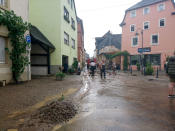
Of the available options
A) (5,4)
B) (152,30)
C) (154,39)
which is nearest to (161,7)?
(152,30)

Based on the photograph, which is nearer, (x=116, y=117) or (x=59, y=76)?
(x=116, y=117)

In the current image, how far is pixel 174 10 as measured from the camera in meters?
20.1

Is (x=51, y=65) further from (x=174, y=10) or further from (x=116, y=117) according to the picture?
(x=174, y=10)

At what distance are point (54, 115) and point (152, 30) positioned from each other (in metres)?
24.0

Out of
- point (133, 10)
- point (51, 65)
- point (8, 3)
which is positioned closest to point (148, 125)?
point (8, 3)

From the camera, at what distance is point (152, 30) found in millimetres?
22391

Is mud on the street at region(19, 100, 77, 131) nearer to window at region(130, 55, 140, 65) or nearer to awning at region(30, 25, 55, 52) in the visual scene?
awning at region(30, 25, 55, 52)

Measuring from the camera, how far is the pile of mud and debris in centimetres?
285

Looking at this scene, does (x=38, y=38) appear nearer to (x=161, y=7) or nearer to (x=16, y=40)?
(x=16, y=40)

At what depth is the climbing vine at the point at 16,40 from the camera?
271 inches

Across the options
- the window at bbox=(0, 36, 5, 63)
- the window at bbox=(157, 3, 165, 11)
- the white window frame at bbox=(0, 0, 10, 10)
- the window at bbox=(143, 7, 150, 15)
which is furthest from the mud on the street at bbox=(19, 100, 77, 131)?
the window at bbox=(143, 7, 150, 15)

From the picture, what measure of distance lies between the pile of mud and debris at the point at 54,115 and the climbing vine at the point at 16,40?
16.7ft

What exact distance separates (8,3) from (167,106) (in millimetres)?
8985

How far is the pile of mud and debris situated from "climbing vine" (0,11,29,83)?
5.08 m
